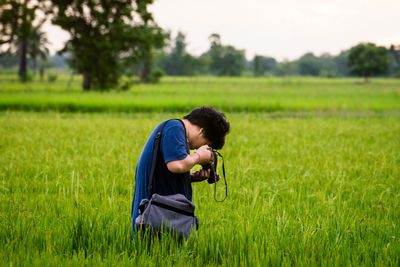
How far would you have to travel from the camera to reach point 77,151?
19.6ft

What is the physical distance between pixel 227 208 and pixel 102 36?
21.6 meters

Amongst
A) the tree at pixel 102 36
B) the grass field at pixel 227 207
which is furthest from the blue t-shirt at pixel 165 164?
the tree at pixel 102 36

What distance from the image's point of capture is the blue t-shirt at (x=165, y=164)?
7.27 ft

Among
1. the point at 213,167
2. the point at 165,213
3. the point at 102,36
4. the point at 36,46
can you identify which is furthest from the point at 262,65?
the point at 165,213

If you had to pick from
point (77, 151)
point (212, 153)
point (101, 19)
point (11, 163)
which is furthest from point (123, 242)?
point (101, 19)

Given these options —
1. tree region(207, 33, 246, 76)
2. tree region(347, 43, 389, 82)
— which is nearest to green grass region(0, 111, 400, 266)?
tree region(347, 43, 389, 82)

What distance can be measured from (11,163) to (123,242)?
3179 mm

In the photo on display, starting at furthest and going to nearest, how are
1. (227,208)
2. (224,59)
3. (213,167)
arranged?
(224,59) → (227,208) → (213,167)

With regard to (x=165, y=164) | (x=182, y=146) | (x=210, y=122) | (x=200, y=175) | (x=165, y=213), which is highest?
(x=210, y=122)

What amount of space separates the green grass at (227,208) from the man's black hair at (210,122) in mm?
644

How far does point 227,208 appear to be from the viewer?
3.26m

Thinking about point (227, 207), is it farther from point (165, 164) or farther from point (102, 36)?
point (102, 36)

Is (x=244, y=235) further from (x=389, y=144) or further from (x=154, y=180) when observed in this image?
(x=389, y=144)

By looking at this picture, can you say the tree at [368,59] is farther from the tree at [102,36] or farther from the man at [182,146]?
the man at [182,146]
